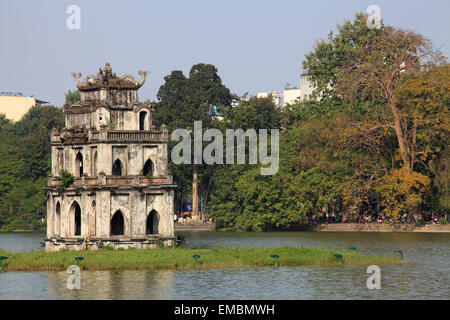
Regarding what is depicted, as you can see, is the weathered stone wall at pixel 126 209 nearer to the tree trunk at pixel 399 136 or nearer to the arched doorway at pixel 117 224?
the arched doorway at pixel 117 224

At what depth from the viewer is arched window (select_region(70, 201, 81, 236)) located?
205 feet

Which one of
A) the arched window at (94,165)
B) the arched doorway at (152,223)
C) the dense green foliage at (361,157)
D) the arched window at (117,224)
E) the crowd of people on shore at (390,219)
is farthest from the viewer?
the crowd of people on shore at (390,219)

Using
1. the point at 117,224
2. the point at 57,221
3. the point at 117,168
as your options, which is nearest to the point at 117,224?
the point at 117,224

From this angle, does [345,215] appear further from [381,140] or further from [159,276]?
[159,276]

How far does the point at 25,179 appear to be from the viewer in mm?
122812

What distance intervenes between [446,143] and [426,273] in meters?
45.5

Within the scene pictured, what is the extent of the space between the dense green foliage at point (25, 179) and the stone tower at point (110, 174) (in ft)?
A: 181

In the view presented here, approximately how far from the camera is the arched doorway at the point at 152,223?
62.9 metres

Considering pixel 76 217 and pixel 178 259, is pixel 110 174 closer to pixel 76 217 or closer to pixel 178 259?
pixel 76 217

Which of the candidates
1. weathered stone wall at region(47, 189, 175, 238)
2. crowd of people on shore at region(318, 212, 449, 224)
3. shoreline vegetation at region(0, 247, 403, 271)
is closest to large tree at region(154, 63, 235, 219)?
crowd of people on shore at region(318, 212, 449, 224)

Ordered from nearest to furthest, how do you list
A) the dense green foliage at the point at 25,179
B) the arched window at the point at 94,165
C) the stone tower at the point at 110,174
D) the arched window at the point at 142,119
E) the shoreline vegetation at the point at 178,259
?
the shoreline vegetation at the point at 178,259
the stone tower at the point at 110,174
the arched window at the point at 94,165
the arched window at the point at 142,119
the dense green foliage at the point at 25,179

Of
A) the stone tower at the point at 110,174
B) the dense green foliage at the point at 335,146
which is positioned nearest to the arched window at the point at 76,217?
the stone tower at the point at 110,174

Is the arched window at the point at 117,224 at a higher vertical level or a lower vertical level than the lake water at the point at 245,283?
higher

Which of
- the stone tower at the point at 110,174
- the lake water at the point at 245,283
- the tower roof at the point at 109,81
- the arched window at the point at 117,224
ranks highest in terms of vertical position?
the tower roof at the point at 109,81
